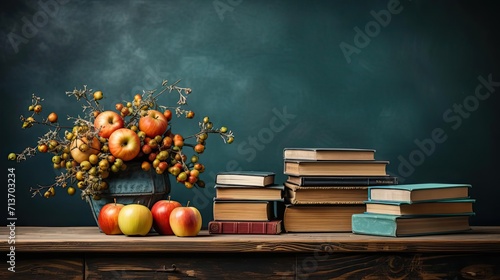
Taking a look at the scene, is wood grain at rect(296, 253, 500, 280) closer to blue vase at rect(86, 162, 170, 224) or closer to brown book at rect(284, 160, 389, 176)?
brown book at rect(284, 160, 389, 176)

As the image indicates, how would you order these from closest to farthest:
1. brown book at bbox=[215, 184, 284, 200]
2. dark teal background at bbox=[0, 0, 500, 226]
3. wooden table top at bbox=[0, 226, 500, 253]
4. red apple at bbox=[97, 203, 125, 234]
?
wooden table top at bbox=[0, 226, 500, 253] < red apple at bbox=[97, 203, 125, 234] < brown book at bbox=[215, 184, 284, 200] < dark teal background at bbox=[0, 0, 500, 226]

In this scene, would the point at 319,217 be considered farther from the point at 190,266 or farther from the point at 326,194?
the point at 190,266

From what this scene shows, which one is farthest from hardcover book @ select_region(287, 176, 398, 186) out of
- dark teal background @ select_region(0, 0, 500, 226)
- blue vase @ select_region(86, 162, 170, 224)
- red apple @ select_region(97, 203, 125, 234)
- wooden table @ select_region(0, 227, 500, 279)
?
red apple @ select_region(97, 203, 125, 234)

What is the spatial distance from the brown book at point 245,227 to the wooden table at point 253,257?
0.29ft

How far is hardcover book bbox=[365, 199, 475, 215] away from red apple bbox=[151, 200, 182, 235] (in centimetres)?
63

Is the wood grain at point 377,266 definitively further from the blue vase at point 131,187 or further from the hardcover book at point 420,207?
the blue vase at point 131,187

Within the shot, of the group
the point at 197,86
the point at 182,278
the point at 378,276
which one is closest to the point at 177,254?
the point at 182,278

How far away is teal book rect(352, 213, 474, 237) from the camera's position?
6.50ft

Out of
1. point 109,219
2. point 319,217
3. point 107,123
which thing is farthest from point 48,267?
point 319,217

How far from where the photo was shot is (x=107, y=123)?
6.79ft

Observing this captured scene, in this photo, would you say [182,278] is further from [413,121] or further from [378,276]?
[413,121]

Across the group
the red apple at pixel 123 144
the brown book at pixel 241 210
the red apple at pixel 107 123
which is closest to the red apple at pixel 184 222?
the brown book at pixel 241 210

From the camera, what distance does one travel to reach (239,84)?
2.47m

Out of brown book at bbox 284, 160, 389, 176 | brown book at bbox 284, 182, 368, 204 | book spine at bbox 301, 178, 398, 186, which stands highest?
brown book at bbox 284, 160, 389, 176
